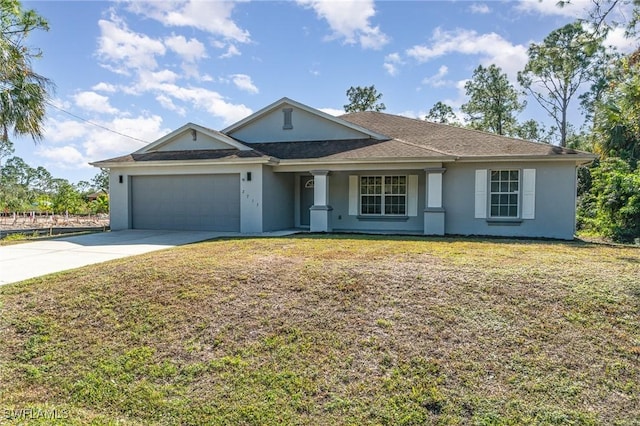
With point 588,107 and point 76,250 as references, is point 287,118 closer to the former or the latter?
point 76,250

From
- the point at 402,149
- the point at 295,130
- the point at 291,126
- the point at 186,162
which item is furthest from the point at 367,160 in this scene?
the point at 186,162

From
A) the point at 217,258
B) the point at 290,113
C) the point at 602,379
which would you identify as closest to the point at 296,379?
the point at 602,379

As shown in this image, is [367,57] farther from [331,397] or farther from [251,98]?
[331,397]

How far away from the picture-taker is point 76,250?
34.0 ft

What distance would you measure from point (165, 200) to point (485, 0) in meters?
13.4

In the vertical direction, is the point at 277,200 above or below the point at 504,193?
below

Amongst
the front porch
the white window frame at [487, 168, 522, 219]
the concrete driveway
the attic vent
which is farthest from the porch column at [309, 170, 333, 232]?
the white window frame at [487, 168, 522, 219]

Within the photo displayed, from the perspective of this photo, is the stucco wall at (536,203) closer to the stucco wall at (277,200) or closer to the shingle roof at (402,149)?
the shingle roof at (402,149)

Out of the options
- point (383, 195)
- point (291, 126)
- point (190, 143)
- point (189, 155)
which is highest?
point (291, 126)

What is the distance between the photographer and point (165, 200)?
50.6 feet

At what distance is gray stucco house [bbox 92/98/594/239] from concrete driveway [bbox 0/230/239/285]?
1.48 m

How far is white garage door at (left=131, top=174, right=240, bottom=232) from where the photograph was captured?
1470 cm

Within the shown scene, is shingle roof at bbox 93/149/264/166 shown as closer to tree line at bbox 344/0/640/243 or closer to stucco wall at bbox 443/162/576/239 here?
stucco wall at bbox 443/162/576/239

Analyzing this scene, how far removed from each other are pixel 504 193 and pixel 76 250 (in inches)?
523
